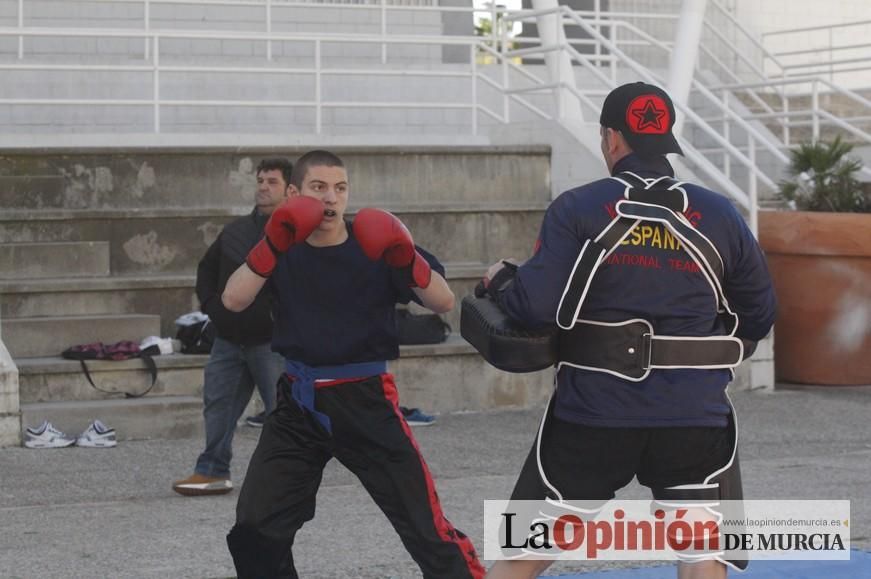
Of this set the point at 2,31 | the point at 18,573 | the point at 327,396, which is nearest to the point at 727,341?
the point at 327,396

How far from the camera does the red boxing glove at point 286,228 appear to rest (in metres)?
5.09

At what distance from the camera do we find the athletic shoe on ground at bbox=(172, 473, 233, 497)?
26.0 feet

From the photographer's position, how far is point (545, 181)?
42.1ft

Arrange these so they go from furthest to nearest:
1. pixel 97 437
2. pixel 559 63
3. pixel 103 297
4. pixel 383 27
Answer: pixel 383 27
pixel 559 63
pixel 103 297
pixel 97 437

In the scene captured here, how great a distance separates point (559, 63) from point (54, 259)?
16.2 ft

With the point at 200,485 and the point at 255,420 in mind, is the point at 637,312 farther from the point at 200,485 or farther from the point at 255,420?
the point at 255,420

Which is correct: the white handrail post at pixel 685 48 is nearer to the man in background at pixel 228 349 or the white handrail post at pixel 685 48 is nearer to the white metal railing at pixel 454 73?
the white metal railing at pixel 454 73

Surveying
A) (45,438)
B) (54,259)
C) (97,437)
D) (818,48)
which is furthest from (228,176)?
(818,48)

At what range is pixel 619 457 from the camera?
4.46 meters

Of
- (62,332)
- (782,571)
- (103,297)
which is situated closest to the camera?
(782,571)

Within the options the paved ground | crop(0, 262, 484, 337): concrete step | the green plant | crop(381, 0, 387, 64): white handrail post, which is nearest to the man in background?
the paved ground

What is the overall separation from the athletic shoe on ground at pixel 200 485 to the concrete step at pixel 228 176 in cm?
403

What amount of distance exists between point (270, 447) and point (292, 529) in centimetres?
30

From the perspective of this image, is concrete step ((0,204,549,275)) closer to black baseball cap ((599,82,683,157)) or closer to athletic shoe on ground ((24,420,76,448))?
athletic shoe on ground ((24,420,76,448))
